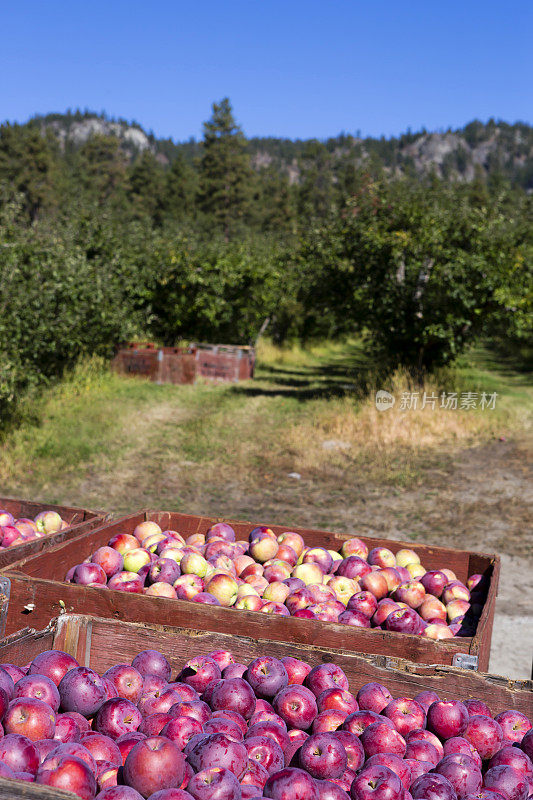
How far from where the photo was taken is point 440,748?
6.89ft

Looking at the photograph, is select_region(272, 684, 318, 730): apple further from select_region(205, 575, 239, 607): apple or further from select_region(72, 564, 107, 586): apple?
select_region(72, 564, 107, 586): apple

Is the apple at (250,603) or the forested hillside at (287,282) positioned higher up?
the forested hillside at (287,282)

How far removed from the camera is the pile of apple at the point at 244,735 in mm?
1715

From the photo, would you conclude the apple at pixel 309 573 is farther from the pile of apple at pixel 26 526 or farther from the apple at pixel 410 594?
the pile of apple at pixel 26 526

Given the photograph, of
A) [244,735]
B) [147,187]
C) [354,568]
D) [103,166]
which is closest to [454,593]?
[354,568]

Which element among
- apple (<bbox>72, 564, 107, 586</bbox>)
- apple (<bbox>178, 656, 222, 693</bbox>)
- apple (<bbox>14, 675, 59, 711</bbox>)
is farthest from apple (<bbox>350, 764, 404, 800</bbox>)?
apple (<bbox>72, 564, 107, 586</bbox>)

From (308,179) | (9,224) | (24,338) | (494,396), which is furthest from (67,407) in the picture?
(308,179)

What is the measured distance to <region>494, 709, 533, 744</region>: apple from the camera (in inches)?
85.3

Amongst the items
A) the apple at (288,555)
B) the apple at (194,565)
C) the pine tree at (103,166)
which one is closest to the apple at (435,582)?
the apple at (288,555)

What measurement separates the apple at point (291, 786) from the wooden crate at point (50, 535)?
1970mm

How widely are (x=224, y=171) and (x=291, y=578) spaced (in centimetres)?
5611

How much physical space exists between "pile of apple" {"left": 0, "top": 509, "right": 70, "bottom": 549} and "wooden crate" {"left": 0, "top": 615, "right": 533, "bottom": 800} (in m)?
1.32

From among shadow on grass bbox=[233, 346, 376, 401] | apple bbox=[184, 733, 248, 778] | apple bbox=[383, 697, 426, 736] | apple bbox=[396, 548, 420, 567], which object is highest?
apple bbox=[184, 733, 248, 778]

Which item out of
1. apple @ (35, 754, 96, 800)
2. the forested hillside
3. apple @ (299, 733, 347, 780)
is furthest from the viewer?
the forested hillside
